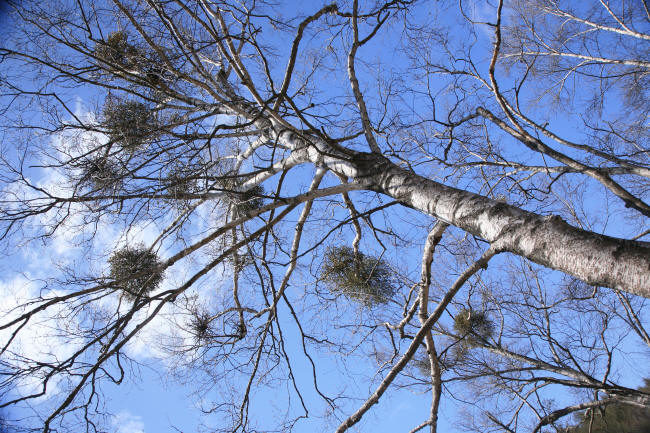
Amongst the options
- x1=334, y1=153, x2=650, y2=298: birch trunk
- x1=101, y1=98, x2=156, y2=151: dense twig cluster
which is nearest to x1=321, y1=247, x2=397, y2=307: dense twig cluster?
x1=334, y1=153, x2=650, y2=298: birch trunk

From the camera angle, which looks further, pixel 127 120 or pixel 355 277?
pixel 355 277

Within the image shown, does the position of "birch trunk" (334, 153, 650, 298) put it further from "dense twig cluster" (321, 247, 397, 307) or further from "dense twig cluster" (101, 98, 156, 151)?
"dense twig cluster" (101, 98, 156, 151)

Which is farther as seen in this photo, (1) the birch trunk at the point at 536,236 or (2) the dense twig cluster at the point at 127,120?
(2) the dense twig cluster at the point at 127,120

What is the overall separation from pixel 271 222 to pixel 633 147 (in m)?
4.41

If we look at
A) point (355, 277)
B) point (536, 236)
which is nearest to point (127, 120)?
point (355, 277)

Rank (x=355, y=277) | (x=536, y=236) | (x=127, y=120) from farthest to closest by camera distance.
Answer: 1. (x=355, y=277)
2. (x=127, y=120)
3. (x=536, y=236)

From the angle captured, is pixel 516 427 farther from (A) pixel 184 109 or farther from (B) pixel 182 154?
(A) pixel 184 109

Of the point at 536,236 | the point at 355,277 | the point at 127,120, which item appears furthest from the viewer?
the point at 355,277

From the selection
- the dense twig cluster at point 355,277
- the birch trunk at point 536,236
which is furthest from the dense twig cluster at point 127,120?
the dense twig cluster at point 355,277

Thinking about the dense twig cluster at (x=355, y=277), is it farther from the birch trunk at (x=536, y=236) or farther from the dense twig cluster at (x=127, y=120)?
the dense twig cluster at (x=127, y=120)

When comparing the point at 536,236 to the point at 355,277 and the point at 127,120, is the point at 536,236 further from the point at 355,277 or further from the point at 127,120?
the point at 127,120

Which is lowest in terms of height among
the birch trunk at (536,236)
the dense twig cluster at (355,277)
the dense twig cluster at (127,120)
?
the birch trunk at (536,236)

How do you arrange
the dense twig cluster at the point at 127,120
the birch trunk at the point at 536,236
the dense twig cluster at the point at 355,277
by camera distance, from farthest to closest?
the dense twig cluster at the point at 355,277, the dense twig cluster at the point at 127,120, the birch trunk at the point at 536,236

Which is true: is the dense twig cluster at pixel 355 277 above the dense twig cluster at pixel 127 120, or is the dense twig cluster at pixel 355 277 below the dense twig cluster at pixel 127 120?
below
